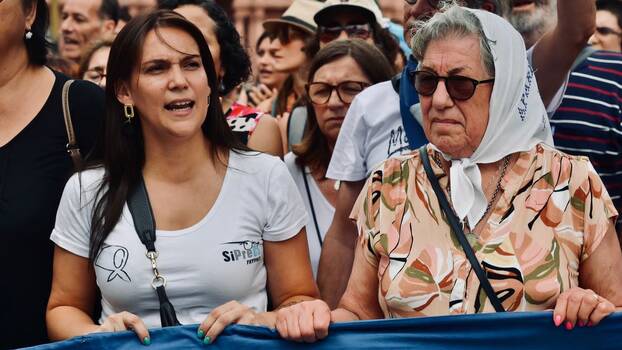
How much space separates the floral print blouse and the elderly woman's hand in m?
0.06

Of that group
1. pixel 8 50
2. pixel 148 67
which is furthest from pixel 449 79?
pixel 8 50

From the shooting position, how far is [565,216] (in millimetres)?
3564

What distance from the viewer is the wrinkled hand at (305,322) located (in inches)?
143

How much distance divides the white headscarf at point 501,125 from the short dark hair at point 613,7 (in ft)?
15.0

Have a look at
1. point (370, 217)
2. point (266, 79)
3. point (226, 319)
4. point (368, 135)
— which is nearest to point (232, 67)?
point (368, 135)

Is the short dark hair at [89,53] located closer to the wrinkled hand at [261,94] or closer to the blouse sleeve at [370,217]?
the wrinkled hand at [261,94]

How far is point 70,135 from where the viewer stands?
435 centimetres

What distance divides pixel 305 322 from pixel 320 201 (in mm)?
1689

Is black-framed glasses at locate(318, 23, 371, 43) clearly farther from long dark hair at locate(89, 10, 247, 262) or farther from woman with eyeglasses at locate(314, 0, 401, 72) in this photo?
long dark hair at locate(89, 10, 247, 262)

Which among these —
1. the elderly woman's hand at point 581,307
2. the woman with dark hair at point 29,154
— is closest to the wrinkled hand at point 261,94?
the woman with dark hair at point 29,154

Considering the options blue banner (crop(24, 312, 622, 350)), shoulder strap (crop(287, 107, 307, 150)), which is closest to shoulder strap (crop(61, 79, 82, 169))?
blue banner (crop(24, 312, 622, 350))

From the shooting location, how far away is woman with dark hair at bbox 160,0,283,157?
17.6ft

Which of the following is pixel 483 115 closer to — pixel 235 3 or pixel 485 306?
pixel 485 306

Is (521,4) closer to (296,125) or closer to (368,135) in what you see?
(368,135)
